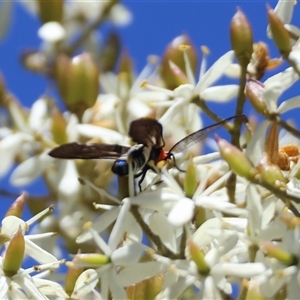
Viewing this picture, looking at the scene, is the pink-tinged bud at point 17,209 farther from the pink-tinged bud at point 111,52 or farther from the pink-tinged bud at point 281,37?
the pink-tinged bud at point 111,52

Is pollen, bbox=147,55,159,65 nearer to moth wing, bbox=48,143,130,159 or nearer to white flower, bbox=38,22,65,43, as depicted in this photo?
white flower, bbox=38,22,65,43

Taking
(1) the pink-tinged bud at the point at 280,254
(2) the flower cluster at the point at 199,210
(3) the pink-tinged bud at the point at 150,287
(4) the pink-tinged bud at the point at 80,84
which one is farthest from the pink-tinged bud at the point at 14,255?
(4) the pink-tinged bud at the point at 80,84

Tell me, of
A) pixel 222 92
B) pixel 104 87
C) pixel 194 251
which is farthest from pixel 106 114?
pixel 194 251

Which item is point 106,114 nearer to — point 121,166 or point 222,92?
point 222,92

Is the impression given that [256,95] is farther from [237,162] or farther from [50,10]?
[50,10]

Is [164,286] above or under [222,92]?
under
